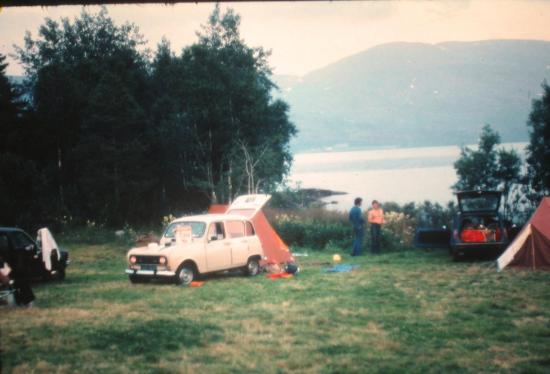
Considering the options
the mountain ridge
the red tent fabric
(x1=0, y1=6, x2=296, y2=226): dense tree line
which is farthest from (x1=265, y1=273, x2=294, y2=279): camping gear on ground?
the mountain ridge

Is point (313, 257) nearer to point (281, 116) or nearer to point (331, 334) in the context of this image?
point (331, 334)

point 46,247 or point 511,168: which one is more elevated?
point 511,168

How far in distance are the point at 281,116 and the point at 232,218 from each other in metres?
25.5

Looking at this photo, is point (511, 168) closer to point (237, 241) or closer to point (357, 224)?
point (357, 224)

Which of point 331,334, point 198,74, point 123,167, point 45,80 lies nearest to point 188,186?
point 123,167

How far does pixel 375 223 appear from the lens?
62.0 feet

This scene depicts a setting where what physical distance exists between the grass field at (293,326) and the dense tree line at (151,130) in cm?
1840

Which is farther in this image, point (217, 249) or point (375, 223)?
point (375, 223)

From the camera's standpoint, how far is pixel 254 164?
3136 centimetres

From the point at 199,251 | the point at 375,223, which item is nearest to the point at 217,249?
the point at 199,251

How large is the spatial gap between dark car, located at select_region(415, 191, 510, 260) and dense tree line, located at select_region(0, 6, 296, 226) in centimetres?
1627

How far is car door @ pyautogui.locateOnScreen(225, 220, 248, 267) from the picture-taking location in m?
14.1

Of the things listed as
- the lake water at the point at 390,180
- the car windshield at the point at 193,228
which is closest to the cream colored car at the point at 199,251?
the car windshield at the point at 193,228

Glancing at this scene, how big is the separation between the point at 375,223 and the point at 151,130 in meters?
21.2
